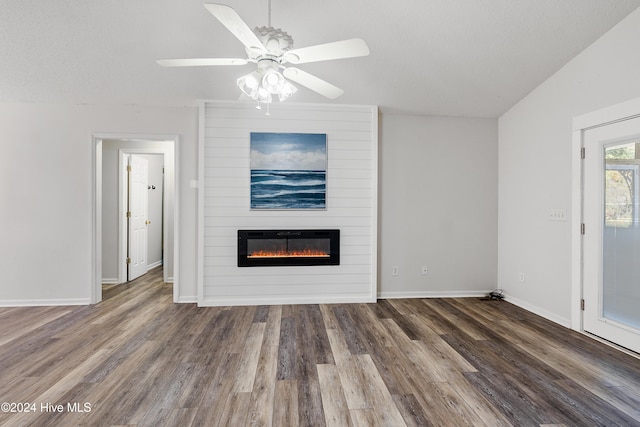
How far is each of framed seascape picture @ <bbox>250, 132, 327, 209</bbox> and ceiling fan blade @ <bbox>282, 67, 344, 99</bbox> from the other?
5.03 feet

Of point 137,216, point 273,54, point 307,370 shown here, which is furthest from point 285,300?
point 137,216

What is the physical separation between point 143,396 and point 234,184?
8.08ft

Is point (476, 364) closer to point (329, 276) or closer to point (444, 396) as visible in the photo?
point (444, 396)

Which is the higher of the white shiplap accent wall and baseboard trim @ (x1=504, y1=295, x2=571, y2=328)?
the white shiplap accent wall

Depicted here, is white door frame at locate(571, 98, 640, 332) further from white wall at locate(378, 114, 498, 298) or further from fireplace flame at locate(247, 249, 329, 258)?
fireplace flame at locate(247, 249, 329, 258)

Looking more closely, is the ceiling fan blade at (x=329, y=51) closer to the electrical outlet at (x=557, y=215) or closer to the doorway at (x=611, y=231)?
the doorway at (x=611, y=231)

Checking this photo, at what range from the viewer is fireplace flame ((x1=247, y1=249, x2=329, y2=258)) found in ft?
12.7

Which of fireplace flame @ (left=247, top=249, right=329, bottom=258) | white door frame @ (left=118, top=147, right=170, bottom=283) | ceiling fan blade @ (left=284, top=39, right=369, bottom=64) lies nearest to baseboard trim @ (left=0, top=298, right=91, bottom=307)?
white door frame @ (left=118, top=147, right=170, bottom=283)

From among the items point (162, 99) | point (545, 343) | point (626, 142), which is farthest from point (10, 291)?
point (626, 142)

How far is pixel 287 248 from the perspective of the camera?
12.8 feet

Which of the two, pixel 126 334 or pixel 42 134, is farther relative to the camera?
pixel 42 134

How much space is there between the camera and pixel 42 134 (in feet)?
12.2

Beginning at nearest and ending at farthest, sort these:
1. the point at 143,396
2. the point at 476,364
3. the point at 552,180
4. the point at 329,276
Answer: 1. the point at 143,396
2. the point at 476,364
3. the point at 552,180
4. the point at 329,276

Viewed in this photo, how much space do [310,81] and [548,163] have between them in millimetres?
3048
